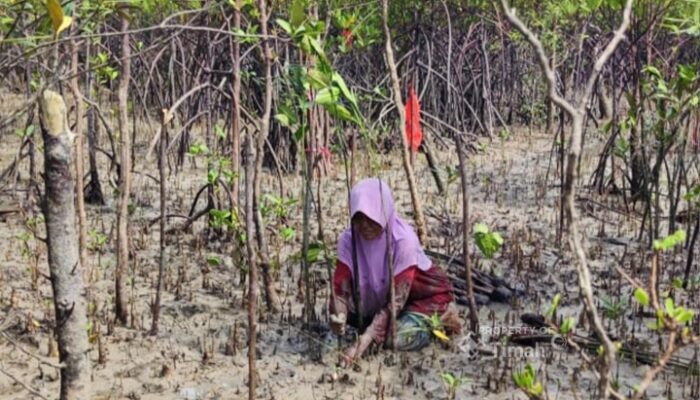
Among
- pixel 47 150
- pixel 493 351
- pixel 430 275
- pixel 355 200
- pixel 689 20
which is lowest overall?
pixel 493 351

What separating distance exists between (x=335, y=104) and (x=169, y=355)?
4.02 ft

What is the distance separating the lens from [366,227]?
3.24m

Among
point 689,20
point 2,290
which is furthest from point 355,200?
point 2,290

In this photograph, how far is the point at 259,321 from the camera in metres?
3.53

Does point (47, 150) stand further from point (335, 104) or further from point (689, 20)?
point (689, 20)

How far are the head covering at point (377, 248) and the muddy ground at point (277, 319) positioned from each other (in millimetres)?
228

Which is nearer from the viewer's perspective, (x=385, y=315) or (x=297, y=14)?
(x=297, y=14)

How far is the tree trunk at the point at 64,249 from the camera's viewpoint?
1718 millimetres

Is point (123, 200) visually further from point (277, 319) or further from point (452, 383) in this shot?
point (452, 383)

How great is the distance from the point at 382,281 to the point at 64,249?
1764 mm

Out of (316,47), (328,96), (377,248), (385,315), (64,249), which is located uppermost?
(316,47)

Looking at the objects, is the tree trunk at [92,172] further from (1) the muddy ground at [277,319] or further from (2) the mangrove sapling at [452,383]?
(2) the mangrove sapling at [452,383]

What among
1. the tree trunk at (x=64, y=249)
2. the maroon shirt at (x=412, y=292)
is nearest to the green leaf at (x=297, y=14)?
the tree trunk at (x=64, y=249)

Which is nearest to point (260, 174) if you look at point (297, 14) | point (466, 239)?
point (466, 239)
